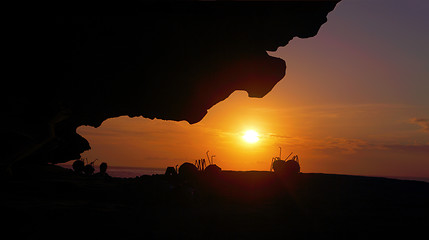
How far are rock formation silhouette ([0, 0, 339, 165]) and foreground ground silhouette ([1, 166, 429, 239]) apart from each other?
351 centimetres

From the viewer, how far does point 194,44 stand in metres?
16.0

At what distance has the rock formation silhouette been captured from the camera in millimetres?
14352

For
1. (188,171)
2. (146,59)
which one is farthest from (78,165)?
(146,59)

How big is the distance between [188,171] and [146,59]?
25.3 feet

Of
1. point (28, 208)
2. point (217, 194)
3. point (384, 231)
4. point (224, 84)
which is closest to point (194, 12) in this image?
point (224, 84)

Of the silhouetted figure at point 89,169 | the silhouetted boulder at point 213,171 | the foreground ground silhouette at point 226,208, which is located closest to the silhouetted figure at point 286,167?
the foreground ground silhouette at point 226,208

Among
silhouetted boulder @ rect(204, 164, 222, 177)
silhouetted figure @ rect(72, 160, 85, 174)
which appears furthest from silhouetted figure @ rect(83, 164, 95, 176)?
silhouetted boulder @ rect(204, 164, 222, 177)

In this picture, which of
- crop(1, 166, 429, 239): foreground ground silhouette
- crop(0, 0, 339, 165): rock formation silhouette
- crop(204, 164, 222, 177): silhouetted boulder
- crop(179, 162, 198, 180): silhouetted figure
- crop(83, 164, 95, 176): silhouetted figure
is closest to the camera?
crop(1, 166, 429, 239): foreground ground silhouette

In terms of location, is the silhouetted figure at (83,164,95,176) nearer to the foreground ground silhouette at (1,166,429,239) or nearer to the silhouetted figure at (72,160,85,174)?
the silhouetted figure at (72,160,85,174)

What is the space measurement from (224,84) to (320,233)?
11535mm

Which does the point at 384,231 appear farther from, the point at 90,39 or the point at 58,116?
the point at 58,116

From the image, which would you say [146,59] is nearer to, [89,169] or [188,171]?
[188,171]

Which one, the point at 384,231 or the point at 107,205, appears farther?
the point at 107,205

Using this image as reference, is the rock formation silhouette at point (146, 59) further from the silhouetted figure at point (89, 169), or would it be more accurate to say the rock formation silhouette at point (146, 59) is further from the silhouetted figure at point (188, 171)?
the silhouetted figure at point (89, 169)
